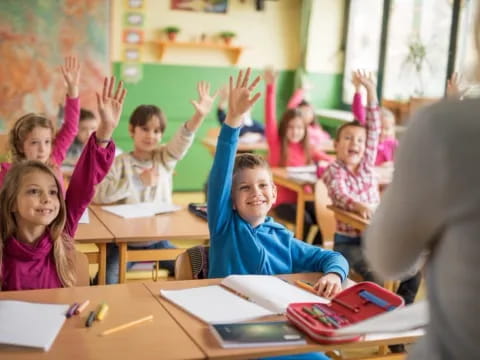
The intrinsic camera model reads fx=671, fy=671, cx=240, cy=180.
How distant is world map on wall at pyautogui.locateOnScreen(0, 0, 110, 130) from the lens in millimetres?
6605

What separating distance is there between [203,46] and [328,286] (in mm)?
5517

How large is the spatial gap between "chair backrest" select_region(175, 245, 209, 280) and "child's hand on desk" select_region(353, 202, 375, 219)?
54.2 inches

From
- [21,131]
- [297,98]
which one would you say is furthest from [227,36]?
[21,131]

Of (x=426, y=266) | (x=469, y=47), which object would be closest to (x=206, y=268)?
(x=426, y=266)

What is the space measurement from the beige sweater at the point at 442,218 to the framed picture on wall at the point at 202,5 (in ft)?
20.7

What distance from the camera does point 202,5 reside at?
281 inches

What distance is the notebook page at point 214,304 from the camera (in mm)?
1773

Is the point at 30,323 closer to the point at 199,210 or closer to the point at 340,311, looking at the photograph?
the point at 340,311

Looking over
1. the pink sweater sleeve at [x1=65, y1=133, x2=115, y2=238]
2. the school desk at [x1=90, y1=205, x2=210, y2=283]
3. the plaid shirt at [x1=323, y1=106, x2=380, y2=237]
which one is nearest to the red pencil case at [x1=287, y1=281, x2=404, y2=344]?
the pink sweater sleeve at [x1=65, y1=133, x2=115, y2=238]

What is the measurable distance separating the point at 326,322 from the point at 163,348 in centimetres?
41

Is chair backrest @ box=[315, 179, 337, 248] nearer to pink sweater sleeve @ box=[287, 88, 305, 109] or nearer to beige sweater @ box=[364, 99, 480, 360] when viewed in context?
pink sweater sleeve @ box=[287, 88, 305, 109]

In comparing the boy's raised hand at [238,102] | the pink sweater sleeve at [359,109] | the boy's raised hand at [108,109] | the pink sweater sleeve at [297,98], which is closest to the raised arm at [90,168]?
the boy's raised hand at [108,109]

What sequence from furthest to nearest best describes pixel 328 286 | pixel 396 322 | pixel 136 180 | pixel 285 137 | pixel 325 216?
1. pixel 285 137
2. pixel 325 216
3. pixel 136 180
4. pixel 328 286
5. pixel 396 322

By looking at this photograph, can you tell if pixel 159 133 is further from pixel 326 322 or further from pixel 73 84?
pixel 326 322
